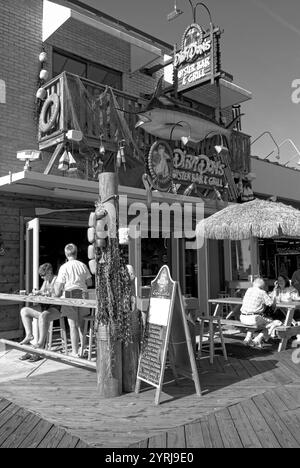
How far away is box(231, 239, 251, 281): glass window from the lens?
12.7 meters

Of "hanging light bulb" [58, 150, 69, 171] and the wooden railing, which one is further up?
the wooden railing

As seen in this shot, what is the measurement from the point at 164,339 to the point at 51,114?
542cm

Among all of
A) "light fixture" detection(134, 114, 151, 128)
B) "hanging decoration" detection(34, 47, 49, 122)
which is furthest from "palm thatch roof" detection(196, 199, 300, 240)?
"hanging decoration" detection(34, 47, 49, 122)

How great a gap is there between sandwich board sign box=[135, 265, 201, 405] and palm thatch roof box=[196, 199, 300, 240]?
3.16 meters

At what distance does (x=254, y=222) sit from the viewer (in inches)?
310

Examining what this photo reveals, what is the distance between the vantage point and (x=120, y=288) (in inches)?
200

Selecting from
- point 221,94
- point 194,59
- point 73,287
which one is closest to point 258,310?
point 73,287

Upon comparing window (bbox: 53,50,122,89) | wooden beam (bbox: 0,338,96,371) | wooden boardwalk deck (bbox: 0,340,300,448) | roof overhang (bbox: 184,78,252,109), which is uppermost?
roof overhang (bbox: 184,78,252,109)

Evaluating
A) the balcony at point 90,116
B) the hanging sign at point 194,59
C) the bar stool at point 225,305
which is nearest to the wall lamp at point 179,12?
the hanging sign at point 194,59

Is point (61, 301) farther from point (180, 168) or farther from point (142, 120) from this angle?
point (180, 168)

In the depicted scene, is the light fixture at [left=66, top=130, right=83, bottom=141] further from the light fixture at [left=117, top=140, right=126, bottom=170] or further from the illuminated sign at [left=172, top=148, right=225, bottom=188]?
the illuminated sign at [left=172, top=148, right=225, bottom=188]

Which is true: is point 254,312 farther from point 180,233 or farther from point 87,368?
point 180,233

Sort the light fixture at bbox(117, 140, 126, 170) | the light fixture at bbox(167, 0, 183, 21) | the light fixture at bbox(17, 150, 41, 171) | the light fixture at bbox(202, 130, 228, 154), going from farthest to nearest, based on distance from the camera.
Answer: the light fixture at bbox(202, 130, 228, 154) → the light fixture at bbox(167, 0, 183, 21) → the light fixture at bbox(117, 140, 126, 170) → the light fixture at bbox(17, 150, 41, 171)

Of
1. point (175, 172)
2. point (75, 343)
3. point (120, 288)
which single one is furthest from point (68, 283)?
point (175, 172)
